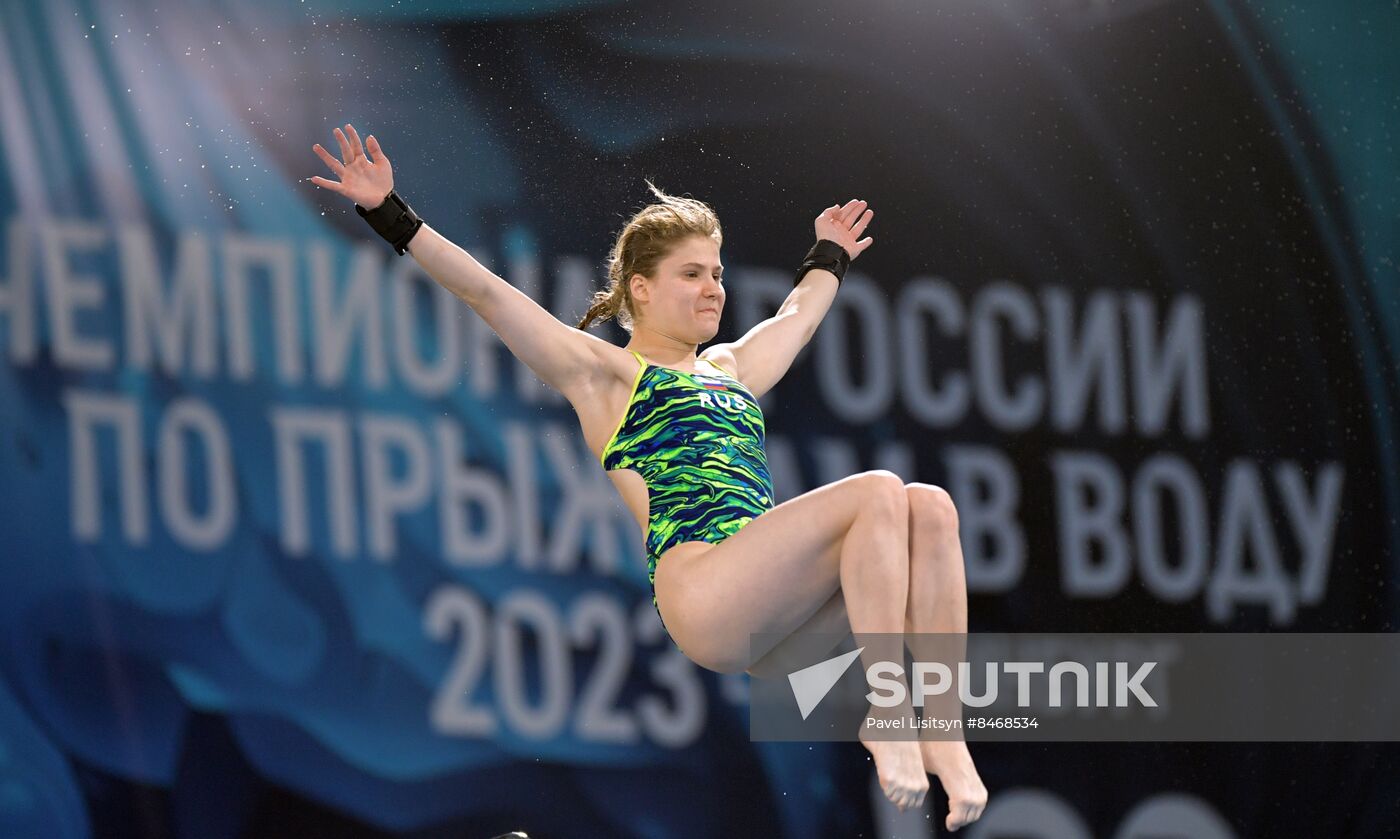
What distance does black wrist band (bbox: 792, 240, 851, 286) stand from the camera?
3.66 meters

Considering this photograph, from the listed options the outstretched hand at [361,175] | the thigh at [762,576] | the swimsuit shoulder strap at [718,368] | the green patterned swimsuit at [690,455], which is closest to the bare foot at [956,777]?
the thigh at [762,576]

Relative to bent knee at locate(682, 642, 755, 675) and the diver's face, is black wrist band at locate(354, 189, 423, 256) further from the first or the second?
bent knee at locate(682, 642, 755, 675)

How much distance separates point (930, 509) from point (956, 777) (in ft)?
1.48

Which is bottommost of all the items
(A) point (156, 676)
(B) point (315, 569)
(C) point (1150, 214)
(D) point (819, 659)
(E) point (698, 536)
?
(A) point (156, 676)

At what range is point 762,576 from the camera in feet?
8.99

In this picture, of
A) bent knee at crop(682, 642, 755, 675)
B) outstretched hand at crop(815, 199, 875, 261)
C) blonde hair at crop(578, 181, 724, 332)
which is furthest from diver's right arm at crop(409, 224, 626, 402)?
outstretched hand at crop(815, 199, 875, 261)

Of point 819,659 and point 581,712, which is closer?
point 819,659

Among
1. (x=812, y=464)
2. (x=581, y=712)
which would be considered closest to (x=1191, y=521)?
(x=812, y=464)

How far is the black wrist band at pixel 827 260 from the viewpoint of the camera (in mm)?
3656

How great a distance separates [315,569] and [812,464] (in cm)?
147

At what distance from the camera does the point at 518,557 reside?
14.1 feet

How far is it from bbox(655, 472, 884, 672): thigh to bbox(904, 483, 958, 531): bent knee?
0.04 metres

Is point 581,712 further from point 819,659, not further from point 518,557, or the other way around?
point 819,659

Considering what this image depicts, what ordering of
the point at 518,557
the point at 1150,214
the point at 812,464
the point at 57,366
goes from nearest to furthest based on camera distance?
1. the point at 57,366
2. the point at 518,557
3. the point at 812,464
4. the point at 1150,214
